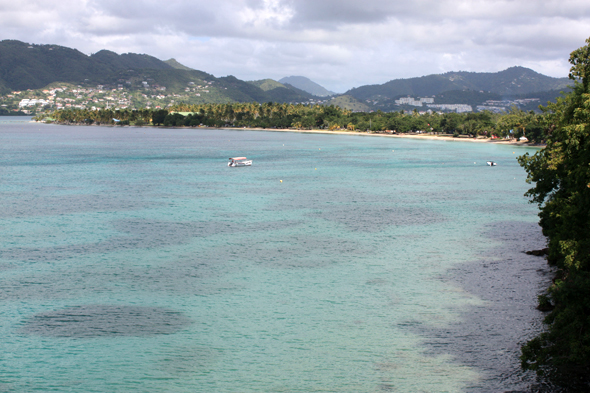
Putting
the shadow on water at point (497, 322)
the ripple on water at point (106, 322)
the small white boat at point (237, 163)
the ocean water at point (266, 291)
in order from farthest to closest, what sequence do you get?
the small white boat at point (237, 163) → the ripple on water at point (106, 322) → the ocean water at point (266, 291) → the shadow on water at point (497, 322)

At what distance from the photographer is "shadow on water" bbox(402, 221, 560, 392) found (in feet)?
77.7

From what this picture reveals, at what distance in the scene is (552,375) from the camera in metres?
23.2

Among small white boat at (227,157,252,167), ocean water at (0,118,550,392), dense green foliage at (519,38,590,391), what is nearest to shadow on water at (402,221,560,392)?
ocean water at (0,118,550,392)

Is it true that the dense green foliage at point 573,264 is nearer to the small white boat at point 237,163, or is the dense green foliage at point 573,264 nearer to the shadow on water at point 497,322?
the shadow on water at point 497,322

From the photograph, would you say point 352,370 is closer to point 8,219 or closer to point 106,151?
point 8,219

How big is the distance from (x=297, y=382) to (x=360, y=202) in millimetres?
47288

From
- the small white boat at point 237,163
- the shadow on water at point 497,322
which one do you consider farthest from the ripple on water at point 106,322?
the small white boat at point 237,163

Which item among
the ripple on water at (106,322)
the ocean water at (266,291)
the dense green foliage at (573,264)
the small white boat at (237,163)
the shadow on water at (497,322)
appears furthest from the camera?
the small white boat at (237,163)

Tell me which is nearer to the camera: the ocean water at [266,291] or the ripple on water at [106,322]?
the ocean water at [266,291]

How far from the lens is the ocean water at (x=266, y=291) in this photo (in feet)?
80.4

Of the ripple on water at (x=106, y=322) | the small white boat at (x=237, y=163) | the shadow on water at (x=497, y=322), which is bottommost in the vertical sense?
the ripple on water at (x=106, y=322)

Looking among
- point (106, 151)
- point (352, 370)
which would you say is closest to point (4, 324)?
point (352, 370)

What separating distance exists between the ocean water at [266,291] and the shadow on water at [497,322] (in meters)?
0.13

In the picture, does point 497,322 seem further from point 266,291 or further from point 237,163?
point 237,163
